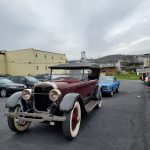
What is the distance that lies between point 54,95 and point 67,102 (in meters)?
0.45

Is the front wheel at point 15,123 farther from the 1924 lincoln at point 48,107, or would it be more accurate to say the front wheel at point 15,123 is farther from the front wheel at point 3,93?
the front wheel at point 3,93

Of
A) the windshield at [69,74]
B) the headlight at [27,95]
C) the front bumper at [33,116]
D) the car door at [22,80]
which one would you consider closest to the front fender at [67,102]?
the front bumper at [33,116]

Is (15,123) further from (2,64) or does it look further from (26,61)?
(2,64)

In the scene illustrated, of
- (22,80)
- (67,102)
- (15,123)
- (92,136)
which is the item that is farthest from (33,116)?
(22,80)

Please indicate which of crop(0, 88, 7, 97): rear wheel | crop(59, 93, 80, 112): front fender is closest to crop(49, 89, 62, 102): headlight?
crop(59, 93, 80, 112): front fender

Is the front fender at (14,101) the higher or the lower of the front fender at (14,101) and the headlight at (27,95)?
the lower

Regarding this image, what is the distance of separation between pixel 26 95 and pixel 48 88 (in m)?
0.71

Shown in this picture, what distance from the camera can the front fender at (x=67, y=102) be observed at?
4762 mm

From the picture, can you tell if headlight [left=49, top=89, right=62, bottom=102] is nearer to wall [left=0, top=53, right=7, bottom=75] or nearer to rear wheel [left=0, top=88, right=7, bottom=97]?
rear wheel [left=0, top=88, right=7, bottom=97]

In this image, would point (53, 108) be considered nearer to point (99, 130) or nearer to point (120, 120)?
point (99, 130)

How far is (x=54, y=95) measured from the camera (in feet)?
16.9

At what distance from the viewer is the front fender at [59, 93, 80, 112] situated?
4.76 m

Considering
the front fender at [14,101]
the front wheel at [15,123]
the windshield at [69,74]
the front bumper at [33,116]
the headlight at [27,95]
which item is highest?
the windshield at [69,74]

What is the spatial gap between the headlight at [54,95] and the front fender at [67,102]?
18 centimetres
